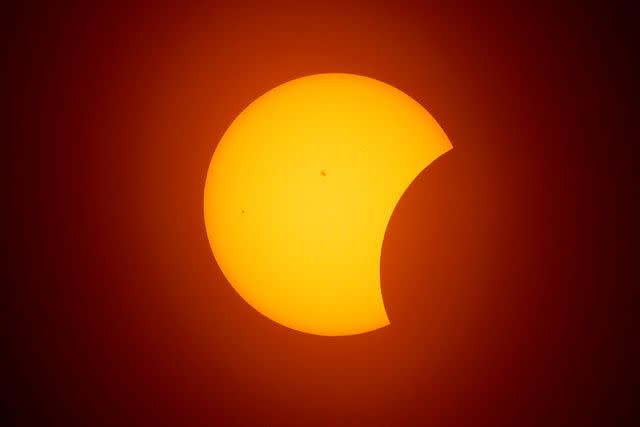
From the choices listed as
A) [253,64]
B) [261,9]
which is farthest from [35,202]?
[261,9]

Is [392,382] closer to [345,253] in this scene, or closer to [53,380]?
[345,253]

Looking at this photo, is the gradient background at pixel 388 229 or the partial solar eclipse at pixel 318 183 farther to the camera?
the gradient background at pixel 388 229

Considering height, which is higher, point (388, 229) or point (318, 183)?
point (318, 183)

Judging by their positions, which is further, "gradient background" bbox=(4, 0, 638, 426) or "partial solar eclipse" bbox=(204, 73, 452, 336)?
"gradient background" bbox=(4, 0, 638, 426)

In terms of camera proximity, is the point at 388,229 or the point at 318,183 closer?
the point at 318,183
